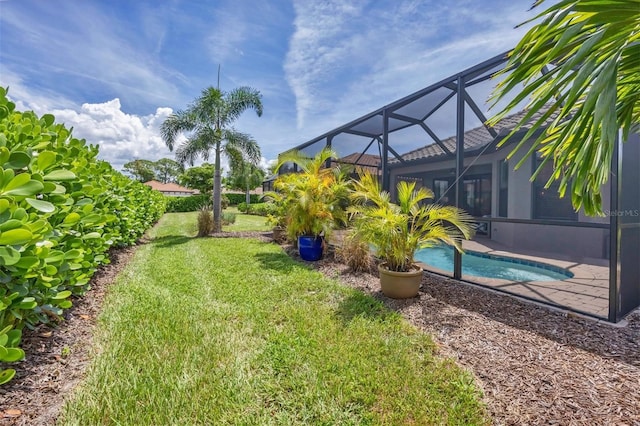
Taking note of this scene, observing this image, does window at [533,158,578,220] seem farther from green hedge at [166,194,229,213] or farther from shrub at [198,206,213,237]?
green hedge at [166,194,229,213]

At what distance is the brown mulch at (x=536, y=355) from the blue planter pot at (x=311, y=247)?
2506 mm

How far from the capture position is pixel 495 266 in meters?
6.74

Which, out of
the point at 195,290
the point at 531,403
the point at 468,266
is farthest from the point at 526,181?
the point at 195,290

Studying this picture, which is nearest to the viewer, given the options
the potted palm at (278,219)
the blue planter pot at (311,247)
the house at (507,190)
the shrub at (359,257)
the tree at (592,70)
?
the tree at (592,70)

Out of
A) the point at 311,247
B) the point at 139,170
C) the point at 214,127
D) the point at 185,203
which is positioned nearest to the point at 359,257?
the point at 311,247

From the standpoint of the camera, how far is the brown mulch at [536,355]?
6.47 feet

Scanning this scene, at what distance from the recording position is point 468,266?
6902mm

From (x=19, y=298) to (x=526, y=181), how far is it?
35.5ft

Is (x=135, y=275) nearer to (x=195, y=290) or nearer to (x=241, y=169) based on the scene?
(x=195, y=290)

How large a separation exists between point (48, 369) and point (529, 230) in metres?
10.4

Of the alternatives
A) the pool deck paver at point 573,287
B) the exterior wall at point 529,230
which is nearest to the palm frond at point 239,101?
the exterior wall at point 529,230

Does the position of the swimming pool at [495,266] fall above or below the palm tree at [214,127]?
below

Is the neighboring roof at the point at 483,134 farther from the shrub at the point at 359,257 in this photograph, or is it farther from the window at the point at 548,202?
the shrub at the point at 359,257

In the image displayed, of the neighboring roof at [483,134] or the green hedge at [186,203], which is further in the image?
the green hedge at [186,203]
